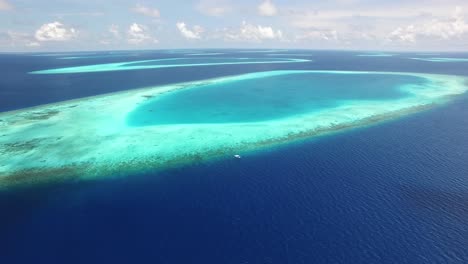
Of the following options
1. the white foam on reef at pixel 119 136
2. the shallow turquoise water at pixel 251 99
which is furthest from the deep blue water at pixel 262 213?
the shallow turquoise water at pixel 251 99

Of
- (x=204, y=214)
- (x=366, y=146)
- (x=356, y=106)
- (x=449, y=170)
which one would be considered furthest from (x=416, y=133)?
(x=204, y=214)

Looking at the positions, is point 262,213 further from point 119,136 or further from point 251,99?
point 251,99

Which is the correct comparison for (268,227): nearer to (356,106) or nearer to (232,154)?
(232,154)

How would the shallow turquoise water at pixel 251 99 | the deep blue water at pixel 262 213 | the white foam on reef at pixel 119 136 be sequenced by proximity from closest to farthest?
the deep blue water at pixel 262 213 → the white foam on reef at pixel 119 136 → the shallow turquoise water at pixel 251 99

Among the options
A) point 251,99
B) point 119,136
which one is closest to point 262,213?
point 119,136

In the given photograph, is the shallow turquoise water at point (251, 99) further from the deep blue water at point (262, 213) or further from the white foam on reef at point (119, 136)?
the deep blue water at point (262, 213)

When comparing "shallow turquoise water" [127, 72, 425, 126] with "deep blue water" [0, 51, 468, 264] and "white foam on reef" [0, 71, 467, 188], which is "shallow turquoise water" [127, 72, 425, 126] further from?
"deep blue water" [0, 51, 468, 264]
